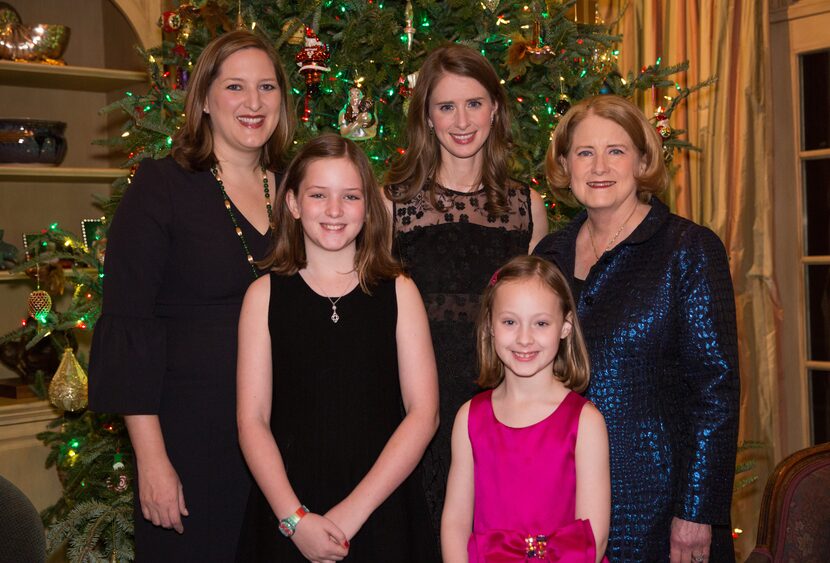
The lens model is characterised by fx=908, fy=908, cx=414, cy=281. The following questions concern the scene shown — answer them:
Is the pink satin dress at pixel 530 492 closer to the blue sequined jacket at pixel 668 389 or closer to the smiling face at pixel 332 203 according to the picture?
the blue sequined jacket at pixel 668 389

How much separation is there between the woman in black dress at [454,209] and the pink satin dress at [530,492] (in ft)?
1.55

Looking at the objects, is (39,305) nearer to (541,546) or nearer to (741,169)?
(541,546)

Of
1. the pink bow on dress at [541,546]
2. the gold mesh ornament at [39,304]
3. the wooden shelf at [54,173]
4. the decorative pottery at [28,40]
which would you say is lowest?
the pink bow on dress at [541,546]

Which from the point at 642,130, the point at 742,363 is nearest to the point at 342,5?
the point at 642,130

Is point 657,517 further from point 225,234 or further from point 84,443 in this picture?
point 84,443

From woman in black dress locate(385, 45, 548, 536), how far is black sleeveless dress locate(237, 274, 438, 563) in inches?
14.5

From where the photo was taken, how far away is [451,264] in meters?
2.46

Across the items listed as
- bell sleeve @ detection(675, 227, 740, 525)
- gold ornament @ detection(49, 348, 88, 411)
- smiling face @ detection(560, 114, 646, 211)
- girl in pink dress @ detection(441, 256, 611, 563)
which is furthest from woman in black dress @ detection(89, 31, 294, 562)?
gold ornament @ detection(49, 348, 88, 411)

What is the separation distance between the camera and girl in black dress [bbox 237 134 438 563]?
75.7 inches

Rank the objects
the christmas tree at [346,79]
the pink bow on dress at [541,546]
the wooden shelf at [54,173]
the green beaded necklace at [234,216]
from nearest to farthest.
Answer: the pink bow on dress at [541,546]
the green beaded necklace at [234,216]
the christmas tree at [346,79]
the wooden shelf at [54,173]

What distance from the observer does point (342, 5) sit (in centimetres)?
323

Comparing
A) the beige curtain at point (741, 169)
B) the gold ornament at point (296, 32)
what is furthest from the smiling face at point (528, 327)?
the beige curtain at point (741, 169)

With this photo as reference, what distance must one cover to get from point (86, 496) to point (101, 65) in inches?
94.5

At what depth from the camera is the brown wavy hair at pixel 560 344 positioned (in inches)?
76.6
